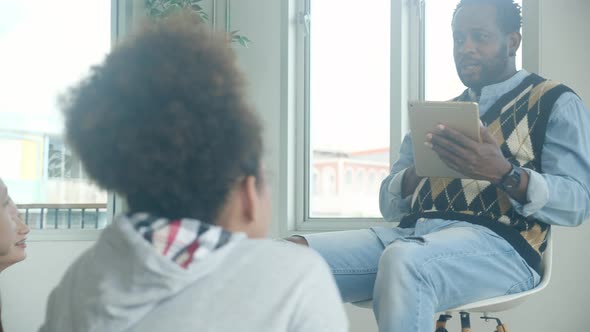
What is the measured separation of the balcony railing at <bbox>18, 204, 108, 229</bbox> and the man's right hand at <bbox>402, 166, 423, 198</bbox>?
207 cm

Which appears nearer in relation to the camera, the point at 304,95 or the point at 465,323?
the point at 465,323

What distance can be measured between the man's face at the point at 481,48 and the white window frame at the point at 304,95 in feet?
3.38

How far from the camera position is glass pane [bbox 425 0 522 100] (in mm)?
3371

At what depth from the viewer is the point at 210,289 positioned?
85 cm

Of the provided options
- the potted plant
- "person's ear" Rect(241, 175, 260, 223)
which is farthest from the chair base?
the potted plant

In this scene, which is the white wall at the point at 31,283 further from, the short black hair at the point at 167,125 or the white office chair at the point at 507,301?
the short black hair at the point at 167,125

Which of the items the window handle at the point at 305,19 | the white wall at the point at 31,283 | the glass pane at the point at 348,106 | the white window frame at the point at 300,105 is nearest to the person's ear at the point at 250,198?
the white window frame at the point at 300,105

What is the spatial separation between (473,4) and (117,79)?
171 centimetres

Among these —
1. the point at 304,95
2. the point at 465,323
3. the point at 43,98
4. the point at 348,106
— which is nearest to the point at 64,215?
the point at 43,98

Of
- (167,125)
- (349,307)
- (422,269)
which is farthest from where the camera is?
(349,307)

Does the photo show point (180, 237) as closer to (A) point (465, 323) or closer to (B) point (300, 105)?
(A) point (465, 323)

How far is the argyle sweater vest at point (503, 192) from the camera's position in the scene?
6.86 ft

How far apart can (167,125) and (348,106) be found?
2909mm

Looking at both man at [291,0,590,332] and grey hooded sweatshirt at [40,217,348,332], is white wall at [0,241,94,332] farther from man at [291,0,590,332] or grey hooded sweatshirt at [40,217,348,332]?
grey hooded sweatshirt at [40,217,348,332]
